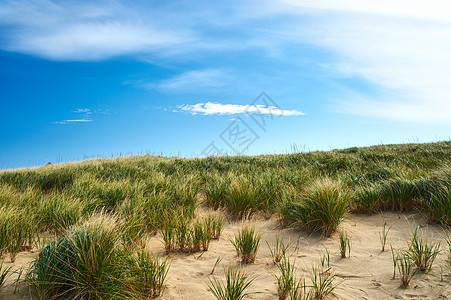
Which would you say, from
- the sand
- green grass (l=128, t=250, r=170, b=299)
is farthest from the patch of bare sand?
green grass (l=128, t=250, r=170, b=299)

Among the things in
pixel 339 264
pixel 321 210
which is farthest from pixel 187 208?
pixel 339 264

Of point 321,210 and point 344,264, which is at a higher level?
point 321,210

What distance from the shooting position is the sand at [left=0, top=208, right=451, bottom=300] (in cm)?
274

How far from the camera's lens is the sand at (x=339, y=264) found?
9.00ft

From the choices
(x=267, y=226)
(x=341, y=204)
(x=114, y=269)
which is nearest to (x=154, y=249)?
(x=114, y=269)

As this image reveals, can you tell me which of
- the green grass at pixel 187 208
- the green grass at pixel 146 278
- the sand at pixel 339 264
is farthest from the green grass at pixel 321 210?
the green grass at pixel 146 278

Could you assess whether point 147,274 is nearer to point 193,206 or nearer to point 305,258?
point 305,258

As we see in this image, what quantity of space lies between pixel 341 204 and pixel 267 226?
1.39m

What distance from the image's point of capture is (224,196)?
6.30 metres

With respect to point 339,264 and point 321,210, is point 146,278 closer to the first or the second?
point 339,264

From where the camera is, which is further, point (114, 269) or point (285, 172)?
point (285, 172)

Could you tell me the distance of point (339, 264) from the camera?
11.0 ft

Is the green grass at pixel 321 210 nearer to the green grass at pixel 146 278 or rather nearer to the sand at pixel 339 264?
the sand at pixel 339 264

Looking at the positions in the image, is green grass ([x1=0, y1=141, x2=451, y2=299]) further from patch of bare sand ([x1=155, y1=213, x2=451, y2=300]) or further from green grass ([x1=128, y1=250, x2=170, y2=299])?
patch of bare sand ([x1=155, y1=213, x2=451, y2=300])
